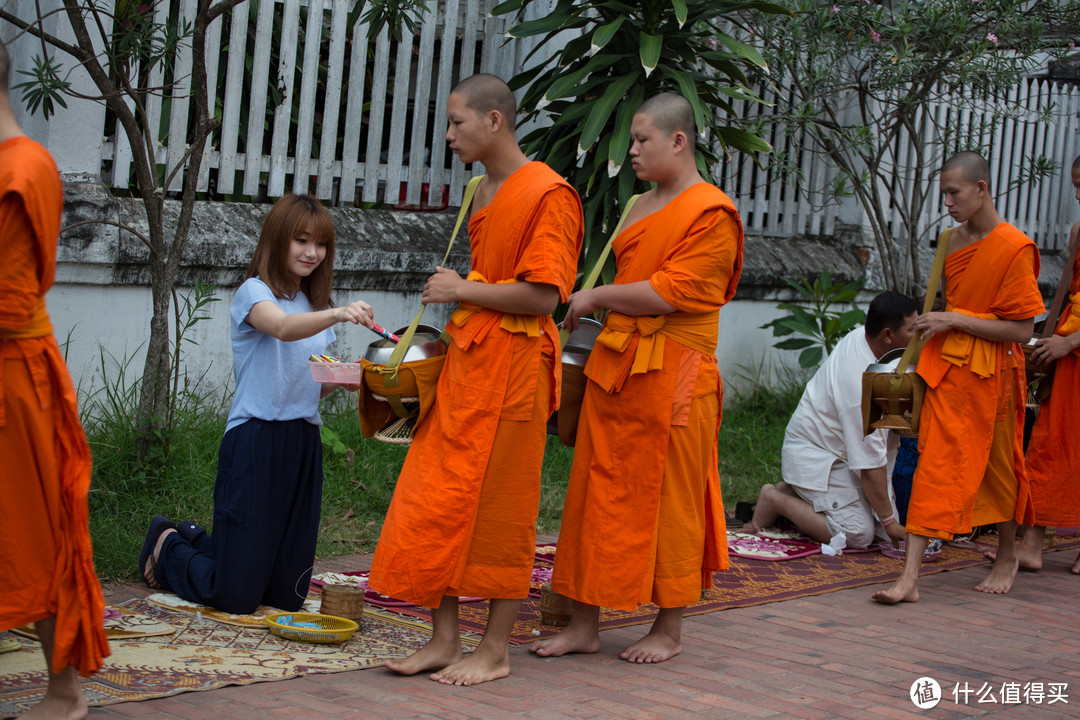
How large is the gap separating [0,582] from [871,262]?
26.9 ft

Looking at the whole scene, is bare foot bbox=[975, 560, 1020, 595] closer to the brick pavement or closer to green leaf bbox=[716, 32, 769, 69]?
the brick pavement

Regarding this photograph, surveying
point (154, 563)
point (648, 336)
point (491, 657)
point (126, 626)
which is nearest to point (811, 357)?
point (648, 336)

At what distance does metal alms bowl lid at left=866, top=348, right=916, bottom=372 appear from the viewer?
548 centimetres

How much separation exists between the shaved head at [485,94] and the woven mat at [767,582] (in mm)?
1910

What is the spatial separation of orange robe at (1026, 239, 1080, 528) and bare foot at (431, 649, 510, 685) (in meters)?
3.52

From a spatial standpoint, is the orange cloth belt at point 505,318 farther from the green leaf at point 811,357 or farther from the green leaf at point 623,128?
the green leaf at point 811,357

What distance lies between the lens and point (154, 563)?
4.50 meters

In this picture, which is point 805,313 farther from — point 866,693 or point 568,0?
point 866,693

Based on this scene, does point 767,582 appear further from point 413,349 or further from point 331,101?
point 331,101

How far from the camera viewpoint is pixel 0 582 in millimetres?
2924

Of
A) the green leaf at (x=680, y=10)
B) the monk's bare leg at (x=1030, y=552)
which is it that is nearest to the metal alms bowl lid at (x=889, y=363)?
the monk's bare leg at (x=1030, y=552)

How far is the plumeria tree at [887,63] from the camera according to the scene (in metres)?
7.99

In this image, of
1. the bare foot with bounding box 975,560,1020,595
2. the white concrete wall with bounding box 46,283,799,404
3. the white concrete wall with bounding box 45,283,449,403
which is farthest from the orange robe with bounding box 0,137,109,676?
the bare foot with bounding box 975,560,1020,595

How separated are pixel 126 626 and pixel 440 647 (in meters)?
1.12
